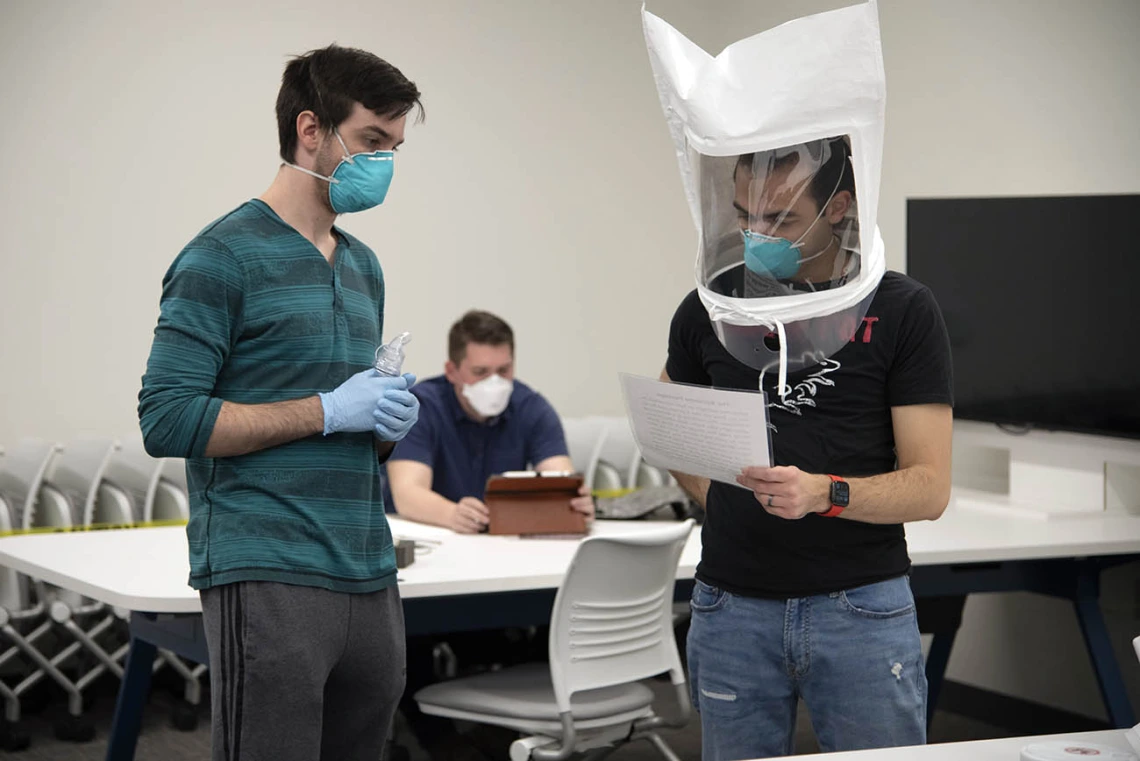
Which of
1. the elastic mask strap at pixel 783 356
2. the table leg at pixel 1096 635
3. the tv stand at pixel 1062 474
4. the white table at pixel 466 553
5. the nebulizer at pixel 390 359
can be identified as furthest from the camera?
the tv stand at pixel 1062 474

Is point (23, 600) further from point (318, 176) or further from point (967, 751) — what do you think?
point (967, 751)

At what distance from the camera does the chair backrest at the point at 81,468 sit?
4.79m

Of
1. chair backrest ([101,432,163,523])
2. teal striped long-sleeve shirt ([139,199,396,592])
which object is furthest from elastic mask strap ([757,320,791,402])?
chair backrest ([101,432,163,523])

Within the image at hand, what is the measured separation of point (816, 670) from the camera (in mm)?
1915

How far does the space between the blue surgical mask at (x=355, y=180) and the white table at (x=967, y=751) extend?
3.66ft

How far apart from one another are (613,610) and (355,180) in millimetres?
1366

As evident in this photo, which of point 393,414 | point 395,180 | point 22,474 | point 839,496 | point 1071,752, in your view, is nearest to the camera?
point 1071,752

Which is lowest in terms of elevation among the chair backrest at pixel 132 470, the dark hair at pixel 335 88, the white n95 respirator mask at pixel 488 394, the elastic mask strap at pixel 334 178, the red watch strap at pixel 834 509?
the chair backrest at pixel 132 470

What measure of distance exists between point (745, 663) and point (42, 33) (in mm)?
4278

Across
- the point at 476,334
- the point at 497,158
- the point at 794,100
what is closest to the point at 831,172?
the point at 794,100

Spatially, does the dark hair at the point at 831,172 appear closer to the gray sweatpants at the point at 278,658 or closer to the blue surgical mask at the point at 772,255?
the blue surgical mask at the point at 772,255

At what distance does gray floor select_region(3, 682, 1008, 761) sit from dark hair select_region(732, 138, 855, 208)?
252cm

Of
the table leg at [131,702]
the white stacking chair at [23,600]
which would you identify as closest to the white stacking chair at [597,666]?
the table leg at [131,702]

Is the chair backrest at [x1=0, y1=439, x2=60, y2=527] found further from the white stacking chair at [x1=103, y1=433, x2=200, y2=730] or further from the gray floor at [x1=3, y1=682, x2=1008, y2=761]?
the gray floor at [x1=3, y1=682, x2=1008, y2=761]
